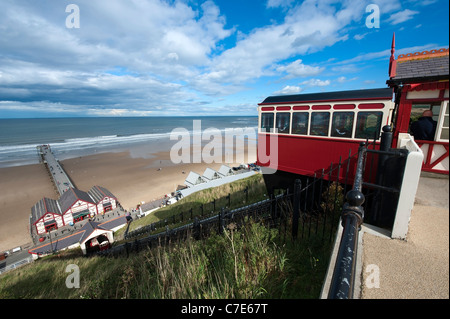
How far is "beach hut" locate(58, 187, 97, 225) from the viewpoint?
732 inches

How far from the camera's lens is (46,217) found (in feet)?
56.0

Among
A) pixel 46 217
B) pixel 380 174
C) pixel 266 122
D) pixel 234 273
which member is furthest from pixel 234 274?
pixel 46 217

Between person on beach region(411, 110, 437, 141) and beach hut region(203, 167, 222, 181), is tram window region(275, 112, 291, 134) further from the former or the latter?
beach hut region(203, 167, 222, 181)

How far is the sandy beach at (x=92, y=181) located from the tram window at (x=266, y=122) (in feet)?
58.5

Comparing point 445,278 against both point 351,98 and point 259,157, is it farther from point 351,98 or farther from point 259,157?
point 259,157

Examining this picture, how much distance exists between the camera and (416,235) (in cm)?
299

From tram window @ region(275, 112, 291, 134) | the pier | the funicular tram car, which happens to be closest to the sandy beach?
the pier

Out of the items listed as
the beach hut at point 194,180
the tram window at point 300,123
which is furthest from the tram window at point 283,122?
the beach hut at point 194,180

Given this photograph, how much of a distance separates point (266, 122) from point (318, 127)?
A: 242cm

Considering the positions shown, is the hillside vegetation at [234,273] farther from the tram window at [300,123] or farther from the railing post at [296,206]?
the tram window at [300,123]

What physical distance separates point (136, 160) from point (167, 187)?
15.5 metres

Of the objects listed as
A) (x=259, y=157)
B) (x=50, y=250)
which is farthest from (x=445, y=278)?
(x=50, y=250)

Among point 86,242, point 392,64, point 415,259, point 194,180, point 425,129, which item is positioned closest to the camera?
point 415,259

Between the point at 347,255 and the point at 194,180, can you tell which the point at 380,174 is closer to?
the point at 347,255
